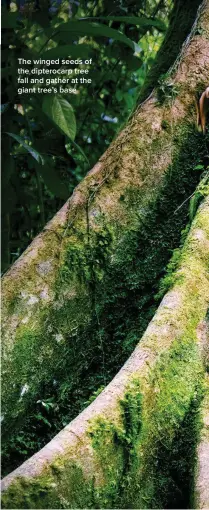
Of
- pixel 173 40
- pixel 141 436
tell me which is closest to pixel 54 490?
pixel 141 436

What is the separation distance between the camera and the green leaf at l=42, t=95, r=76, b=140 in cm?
286

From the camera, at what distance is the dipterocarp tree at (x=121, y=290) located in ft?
7.55

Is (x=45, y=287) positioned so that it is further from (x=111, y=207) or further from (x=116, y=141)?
(x=116, y=141)

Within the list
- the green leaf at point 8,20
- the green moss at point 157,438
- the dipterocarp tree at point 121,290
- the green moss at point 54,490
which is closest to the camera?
the green moss at point 54,490

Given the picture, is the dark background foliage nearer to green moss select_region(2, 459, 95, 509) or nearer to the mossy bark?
the mossy bark

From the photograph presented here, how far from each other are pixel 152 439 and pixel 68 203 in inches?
49.3

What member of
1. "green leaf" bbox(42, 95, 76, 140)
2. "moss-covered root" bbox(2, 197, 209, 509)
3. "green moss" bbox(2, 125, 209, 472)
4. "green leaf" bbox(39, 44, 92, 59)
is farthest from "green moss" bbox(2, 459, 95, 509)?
"green leaf" bbox(39, 44, 92, 59)

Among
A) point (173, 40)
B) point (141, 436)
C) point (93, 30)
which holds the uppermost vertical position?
point (93, 30)

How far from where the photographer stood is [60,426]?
2697 mm

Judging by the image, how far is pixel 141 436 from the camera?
7.20 ft

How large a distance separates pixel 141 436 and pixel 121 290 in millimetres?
954

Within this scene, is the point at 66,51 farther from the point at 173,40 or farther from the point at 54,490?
the point at 54,490

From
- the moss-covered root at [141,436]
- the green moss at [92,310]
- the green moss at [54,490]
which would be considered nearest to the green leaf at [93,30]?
the green moss at [92,310]

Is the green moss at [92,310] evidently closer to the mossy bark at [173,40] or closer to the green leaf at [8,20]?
the mossy bark at [173,40]
